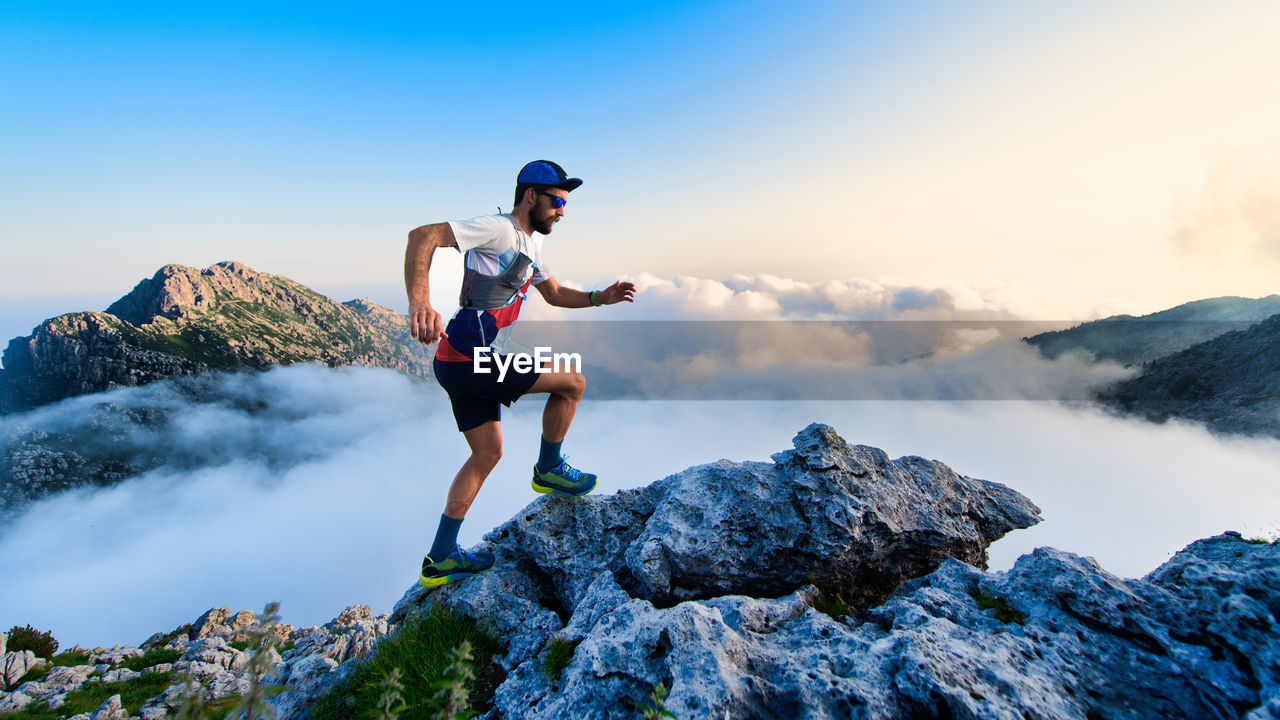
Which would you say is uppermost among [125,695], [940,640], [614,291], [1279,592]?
[614,291]

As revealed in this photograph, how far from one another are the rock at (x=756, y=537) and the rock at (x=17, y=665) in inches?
1375

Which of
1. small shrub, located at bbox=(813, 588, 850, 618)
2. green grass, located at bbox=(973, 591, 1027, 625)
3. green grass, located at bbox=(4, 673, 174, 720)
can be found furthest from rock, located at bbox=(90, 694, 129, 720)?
green grass, located at bbox=(973, 591, 1027, 625)

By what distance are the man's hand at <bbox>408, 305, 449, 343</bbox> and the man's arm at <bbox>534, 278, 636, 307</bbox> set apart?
A: 2699 mm

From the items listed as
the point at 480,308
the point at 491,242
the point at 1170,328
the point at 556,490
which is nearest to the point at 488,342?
the point at 480,308

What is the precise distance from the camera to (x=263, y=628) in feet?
9.33

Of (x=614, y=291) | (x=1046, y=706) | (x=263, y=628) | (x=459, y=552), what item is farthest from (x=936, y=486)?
(x=263, y=628)

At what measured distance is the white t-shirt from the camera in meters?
5.27

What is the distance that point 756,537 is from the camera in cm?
606

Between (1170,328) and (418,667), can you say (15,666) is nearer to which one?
(418,667)

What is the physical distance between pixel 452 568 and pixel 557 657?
2.76m

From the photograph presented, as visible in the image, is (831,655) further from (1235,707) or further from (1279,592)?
(1279,592)

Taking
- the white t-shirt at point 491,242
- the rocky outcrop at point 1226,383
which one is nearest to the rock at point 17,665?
the white t-shirt at point 491,242

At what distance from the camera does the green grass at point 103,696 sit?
58.9 feet

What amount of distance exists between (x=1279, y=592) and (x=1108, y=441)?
819ft
